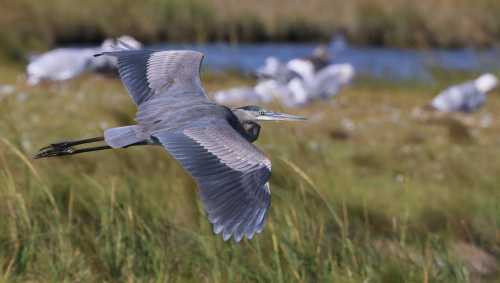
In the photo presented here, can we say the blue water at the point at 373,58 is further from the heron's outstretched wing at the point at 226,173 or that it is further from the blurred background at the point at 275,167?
the heron's outstretched wing at the point at 226,173

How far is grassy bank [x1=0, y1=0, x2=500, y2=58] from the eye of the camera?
40.2 feet

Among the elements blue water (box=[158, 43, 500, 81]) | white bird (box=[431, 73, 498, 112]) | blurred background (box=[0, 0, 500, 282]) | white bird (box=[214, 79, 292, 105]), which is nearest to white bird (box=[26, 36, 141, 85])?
blurred background (box=[0, 0, 500, 282])

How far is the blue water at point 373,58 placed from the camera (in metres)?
8.76

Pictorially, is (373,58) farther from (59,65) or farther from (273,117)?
(273,117)

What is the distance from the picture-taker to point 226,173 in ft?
8.93

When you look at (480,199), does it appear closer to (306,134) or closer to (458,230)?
(458,230)

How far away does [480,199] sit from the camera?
16.0 feet

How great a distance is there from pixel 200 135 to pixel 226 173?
0.22 metres

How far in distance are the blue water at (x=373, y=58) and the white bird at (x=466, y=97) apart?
1.27m

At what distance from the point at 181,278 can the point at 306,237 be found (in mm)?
473

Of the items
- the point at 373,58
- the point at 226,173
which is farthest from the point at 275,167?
the point at 373,58

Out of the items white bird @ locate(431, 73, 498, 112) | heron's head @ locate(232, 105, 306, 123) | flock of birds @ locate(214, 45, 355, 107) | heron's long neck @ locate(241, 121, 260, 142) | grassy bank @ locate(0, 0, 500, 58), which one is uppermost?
heron's head @ locate(232, 105, 306, 123)

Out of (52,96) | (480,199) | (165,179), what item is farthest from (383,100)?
(165,179)

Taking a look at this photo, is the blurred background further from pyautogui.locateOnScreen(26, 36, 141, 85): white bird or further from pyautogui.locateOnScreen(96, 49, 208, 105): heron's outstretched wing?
pyautogui.locateOnScreen(96, 49, 208, 105): heron's outstretched wing
